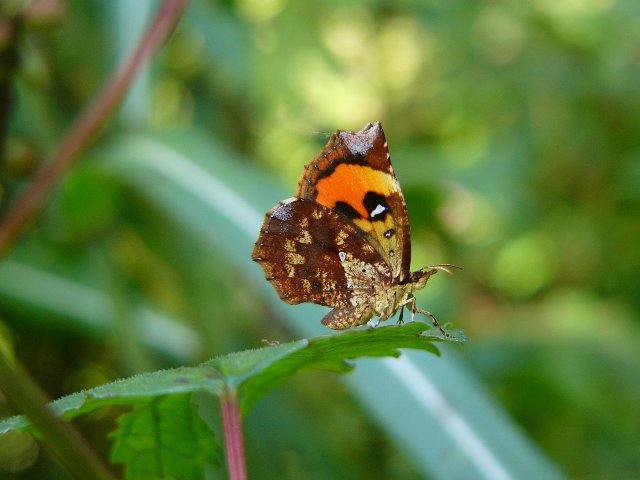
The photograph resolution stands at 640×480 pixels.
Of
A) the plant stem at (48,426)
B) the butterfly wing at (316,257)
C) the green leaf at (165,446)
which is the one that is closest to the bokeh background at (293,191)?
the butterfly wing at (316,257)

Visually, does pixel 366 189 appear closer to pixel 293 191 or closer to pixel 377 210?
pixel 377 210

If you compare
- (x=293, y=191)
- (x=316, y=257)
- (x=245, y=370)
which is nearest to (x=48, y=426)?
(x=245, y=370)

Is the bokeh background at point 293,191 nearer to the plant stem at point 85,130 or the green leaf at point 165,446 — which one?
the plant stem at point 85,130

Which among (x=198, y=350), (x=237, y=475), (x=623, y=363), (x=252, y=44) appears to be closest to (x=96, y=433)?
(x=198, y=350)

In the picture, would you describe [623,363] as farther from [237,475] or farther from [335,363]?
[237,475]

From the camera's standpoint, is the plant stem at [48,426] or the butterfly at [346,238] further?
the butterfly at [346,238]
